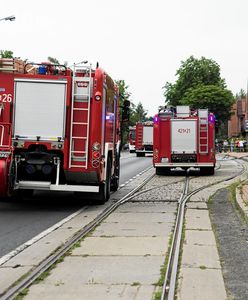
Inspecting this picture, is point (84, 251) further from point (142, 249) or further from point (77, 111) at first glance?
point (77, 111)

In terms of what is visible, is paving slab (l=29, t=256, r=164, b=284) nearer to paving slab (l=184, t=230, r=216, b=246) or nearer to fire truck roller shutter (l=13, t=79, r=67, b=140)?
paving slab (l=184, t=230, r=216, b=246)

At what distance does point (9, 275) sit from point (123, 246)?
210 cm

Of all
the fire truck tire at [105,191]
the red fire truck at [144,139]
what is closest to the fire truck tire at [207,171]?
the fire truck tire at [105,191]

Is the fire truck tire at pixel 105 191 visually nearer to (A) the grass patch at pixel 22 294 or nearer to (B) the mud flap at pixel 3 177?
(B) the mud flap at pixel 3 177

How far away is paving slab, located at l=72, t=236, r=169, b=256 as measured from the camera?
24.4 feet

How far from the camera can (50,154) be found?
11805 millimetres

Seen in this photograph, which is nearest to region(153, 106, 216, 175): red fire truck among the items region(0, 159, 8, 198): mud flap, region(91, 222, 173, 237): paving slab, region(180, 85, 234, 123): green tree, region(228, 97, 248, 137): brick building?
region(0, 159, 8, 198): mud flap

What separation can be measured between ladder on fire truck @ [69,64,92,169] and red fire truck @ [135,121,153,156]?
42.5m

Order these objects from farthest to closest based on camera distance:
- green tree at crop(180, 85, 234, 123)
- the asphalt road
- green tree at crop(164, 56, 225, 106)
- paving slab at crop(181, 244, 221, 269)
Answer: green tree at crop(164, 56, 225, 106) → green tree at crop(180, 85, 234, 123) → the asphalt road → paving slab at crop(181, 244, 221, 269)

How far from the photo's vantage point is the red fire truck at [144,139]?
54.2m

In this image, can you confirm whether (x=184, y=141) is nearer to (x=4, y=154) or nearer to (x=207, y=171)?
(x=207, y=171)

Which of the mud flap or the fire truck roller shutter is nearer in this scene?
the mud flap

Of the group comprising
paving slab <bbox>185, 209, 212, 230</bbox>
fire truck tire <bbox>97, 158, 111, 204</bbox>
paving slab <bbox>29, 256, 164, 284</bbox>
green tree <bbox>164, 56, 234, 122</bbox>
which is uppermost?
green tree <bbox>164, 56, 234, 122</bbox>

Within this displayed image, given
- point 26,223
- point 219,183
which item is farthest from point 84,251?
point 219,183
